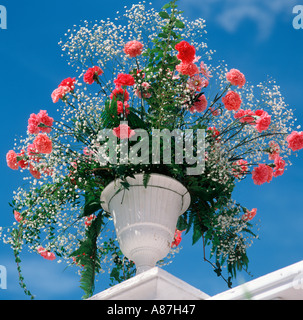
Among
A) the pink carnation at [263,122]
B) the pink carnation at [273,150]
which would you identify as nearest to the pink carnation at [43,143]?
the pink carnation at [263,122]

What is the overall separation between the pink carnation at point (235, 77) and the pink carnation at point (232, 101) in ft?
0.36

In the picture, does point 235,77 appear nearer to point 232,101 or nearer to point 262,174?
point 232,101

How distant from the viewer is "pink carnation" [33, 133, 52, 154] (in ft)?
9.73

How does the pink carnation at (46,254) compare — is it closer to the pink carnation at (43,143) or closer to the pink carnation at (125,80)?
the pink carnation at (43,143)

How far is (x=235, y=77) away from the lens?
10.5ft

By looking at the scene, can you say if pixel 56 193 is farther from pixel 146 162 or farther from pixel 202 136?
pixel 202 136

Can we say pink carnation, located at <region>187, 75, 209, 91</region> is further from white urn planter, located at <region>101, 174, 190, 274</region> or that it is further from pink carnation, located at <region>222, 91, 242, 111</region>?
white urn planter, located at <region>101, 174, 190, 274</region>

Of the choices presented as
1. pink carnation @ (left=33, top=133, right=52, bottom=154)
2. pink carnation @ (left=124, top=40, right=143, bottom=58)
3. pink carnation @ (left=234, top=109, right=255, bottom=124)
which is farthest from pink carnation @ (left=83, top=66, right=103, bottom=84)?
pink carnation @ (left=234, top=109, right=255, bottom=124)

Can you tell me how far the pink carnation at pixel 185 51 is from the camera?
3.00 m

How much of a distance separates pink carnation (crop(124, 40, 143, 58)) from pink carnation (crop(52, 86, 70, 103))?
17.9 inches

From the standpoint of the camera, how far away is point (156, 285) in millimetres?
1692

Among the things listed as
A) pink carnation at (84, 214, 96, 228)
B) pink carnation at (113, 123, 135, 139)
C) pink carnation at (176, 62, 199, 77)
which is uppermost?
pink carnation at (176, 62, 199, 77)
